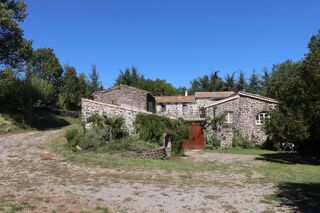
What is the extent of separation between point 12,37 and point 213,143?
20.7m

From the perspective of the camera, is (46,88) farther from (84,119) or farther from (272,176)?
(272,176)

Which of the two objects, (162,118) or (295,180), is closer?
(295,180)

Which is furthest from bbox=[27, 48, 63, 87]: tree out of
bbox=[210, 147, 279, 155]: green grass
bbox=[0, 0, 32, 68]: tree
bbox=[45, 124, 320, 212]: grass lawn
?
bbox=[45, 124, 320, 212]: grass lawn

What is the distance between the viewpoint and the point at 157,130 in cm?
2702

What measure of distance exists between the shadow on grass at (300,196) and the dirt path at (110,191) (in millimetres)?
627

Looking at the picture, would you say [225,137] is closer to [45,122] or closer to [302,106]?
[302,106]

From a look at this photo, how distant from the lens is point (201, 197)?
41.7ft

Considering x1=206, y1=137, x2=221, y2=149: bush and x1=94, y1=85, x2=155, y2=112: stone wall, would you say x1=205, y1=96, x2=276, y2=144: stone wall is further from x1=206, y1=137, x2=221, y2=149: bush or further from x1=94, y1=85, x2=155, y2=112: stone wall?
x1=94, y1=85, x2=155, y2=112: stone wall

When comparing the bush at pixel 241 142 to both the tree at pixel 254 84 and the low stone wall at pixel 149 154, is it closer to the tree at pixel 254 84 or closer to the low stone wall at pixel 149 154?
the low stone wall at pixel 149 154

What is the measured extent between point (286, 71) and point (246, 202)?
56651mm

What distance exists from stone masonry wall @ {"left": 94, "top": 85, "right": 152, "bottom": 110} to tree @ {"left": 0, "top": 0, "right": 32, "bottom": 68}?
45.5 feet

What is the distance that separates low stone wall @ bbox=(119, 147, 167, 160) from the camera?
2355 centimetres

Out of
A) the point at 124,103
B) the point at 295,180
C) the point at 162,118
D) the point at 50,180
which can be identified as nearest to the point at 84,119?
the point at 162,118

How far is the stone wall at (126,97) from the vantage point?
160 ft
